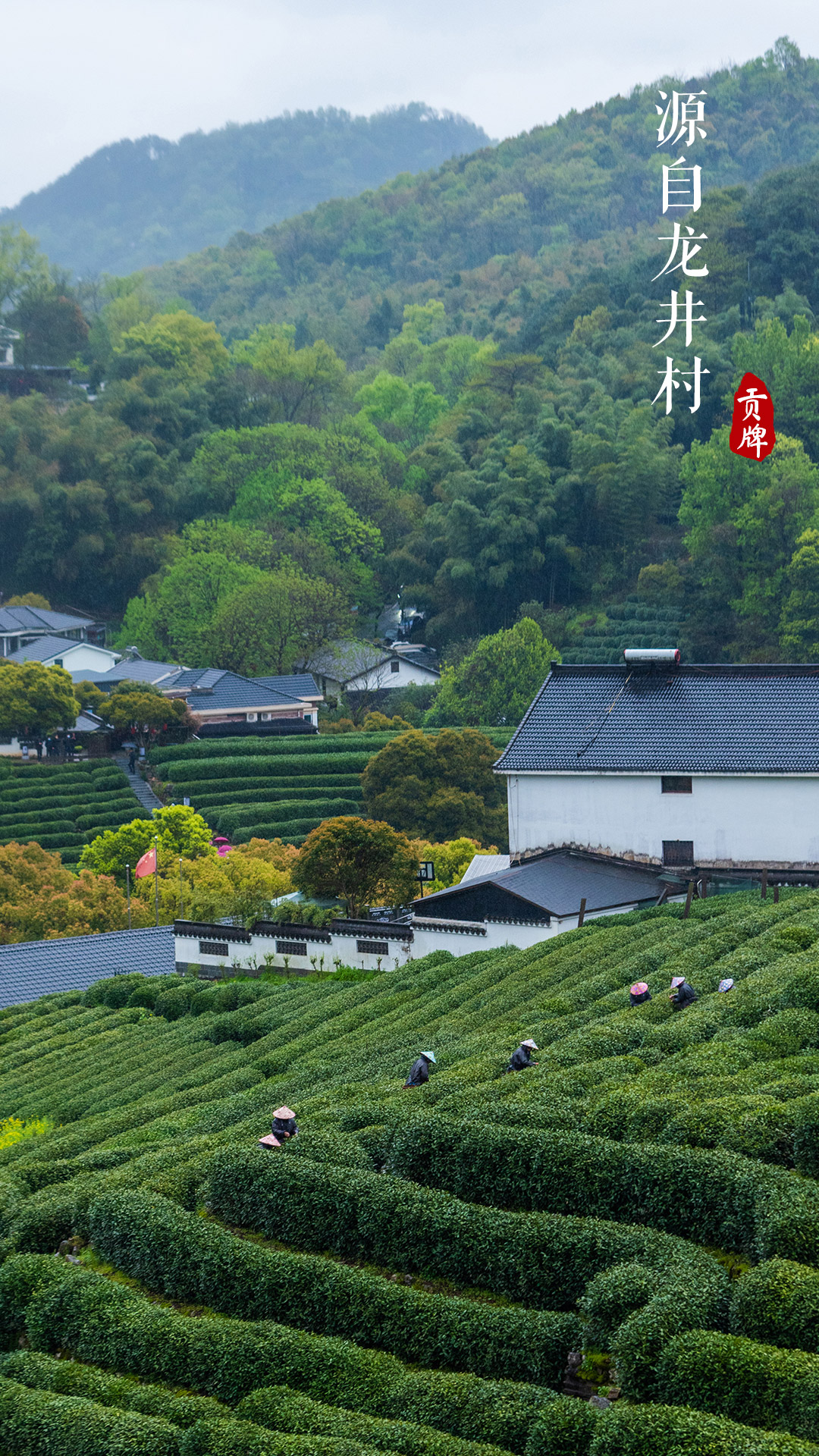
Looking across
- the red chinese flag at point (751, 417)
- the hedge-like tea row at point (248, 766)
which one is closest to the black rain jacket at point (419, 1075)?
the red chinese flag at point (751, 417)

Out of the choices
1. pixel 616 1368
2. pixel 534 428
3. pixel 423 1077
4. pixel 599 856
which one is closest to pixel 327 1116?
pixel 423 1077

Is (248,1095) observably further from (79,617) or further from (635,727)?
(79,617)

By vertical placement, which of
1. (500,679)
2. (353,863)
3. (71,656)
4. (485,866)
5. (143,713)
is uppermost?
(71,656)

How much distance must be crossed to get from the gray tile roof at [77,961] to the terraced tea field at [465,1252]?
48.4ft

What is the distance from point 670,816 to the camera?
32.5 metres

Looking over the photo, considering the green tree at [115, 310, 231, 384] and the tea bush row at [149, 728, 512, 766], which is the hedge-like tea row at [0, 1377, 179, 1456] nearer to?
the tea bush row at [149, 728, 512, 766]

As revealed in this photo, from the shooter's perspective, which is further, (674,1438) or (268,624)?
(268,624)

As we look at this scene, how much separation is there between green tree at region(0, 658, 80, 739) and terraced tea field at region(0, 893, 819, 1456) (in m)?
43.0

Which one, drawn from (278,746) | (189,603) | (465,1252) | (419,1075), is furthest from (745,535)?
(465,1252)

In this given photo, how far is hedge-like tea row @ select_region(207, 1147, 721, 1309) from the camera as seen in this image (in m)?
13.2

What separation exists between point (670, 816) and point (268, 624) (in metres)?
48.4

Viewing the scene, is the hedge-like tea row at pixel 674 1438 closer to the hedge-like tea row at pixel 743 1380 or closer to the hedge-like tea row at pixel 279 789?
the hedge-like tea row at pixel 743 1380

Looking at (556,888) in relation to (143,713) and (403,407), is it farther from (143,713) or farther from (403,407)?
(403,407)

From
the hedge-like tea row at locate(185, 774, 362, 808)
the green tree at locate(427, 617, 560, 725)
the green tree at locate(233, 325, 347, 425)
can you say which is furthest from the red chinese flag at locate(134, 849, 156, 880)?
the green tree at locate(233, 325, 347, 425)
